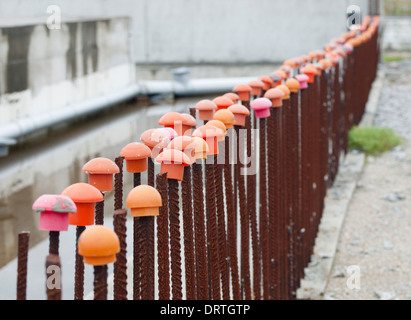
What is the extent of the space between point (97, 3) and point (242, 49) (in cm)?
493

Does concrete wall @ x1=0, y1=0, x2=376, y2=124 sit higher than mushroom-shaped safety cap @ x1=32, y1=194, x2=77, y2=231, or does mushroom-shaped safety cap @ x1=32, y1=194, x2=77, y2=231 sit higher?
mushroom-shaped safety cap @ x1=32, y1=194, x2=77, y2=231

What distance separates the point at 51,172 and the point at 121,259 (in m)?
8.81

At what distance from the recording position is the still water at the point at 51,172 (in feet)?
22.0

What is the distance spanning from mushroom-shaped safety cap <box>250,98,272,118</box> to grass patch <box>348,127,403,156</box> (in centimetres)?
587

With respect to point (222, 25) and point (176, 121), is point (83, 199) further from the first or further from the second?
point (222, 25)

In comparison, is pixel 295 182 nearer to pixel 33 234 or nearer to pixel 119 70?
pixel 33 234

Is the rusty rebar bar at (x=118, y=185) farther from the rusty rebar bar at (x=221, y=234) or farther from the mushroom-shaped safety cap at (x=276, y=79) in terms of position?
the mushroom-shaped safety cap at (x=276, y=79)

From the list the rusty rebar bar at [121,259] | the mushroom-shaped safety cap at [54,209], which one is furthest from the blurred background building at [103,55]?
the mushroom-shaped safety cap at [54,209]

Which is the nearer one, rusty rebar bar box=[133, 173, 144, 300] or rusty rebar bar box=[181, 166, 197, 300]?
rusty rebar bar box=[133, 173, 144, 300]

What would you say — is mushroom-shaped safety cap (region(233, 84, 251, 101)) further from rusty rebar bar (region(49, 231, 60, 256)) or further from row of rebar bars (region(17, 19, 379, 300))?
rusty rebar bar (region(49, 231, 60, 256))

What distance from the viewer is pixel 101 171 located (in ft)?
7.89

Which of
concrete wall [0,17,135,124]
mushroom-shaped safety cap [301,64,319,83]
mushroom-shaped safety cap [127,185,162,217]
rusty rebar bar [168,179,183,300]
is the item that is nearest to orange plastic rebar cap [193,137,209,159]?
rusty rebar bar [168,179,183,300]

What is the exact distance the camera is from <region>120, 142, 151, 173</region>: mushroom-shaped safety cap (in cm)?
262

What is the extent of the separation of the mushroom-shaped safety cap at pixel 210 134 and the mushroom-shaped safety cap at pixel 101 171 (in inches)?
26.0
